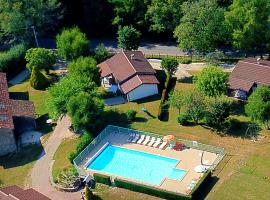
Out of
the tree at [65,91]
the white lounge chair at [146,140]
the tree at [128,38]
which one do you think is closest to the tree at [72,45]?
the tree at [128,38]

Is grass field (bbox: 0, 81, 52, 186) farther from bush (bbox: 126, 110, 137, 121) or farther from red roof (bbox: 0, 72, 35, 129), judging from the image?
bush (bbox: 126, 110, 137, 121)

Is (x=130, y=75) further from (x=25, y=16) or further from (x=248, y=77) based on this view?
(x=25, y=16)

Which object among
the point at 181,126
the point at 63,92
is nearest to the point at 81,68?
the point at 63,92

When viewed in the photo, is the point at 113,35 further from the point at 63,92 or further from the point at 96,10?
the point at 63,92

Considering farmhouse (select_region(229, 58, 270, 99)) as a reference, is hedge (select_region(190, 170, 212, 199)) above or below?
below

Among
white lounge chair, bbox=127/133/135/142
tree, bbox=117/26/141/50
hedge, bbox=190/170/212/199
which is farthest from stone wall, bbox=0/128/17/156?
tree, bbox=117/26/141/50

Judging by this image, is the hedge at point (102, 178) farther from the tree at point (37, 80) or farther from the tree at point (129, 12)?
the tree at point (129, 12)
